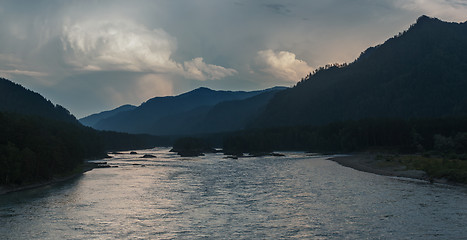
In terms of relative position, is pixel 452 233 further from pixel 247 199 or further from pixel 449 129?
pixel 449 129

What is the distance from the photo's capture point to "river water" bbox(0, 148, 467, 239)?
41.3m

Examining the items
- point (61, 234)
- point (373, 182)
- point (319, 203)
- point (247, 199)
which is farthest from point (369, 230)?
point (373, 182)

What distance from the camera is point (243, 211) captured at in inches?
2072

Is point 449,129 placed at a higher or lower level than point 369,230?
higher

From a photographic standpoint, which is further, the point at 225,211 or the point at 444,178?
the point at 444,178

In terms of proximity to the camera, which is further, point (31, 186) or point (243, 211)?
point (31, 186)

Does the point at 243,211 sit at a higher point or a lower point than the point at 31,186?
lower

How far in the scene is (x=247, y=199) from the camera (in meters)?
62.6

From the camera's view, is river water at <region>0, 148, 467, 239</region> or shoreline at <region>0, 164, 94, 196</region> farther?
shoreline at <region>0, 164, 94, 196</region>

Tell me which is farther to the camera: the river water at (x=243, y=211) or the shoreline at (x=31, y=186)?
the shoreline at (x=31, y=186)

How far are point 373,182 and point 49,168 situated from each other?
70370 mm

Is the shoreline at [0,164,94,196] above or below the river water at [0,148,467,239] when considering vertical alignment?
above

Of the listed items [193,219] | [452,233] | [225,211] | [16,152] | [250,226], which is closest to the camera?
[452,233]

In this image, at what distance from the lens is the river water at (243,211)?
41344mm
